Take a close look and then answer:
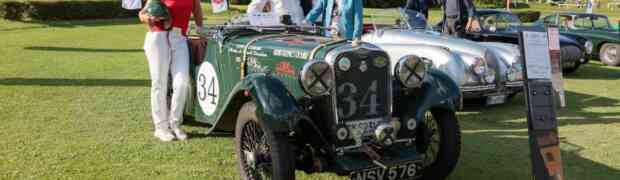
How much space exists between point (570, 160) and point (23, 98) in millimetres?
6529

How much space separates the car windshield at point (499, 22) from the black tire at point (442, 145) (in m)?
7.53

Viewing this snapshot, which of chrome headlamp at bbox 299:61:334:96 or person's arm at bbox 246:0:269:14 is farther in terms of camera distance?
person's arm at bbox 246:0:269:14

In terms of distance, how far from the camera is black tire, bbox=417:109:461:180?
14.8ft

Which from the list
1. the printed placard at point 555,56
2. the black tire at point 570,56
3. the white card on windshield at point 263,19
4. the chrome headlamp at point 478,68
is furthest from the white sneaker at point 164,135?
the black tire at point 570,56

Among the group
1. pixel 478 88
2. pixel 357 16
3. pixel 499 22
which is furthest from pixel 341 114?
pixel 499 22

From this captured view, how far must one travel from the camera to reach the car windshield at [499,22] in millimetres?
11789

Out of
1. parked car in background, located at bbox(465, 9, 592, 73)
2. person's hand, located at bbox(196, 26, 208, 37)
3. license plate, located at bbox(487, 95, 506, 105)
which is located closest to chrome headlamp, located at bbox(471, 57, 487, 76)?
license plate, located at bbox(487, 95, 506, 105)

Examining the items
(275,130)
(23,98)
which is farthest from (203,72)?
(23,98)

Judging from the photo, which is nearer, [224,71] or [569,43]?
[224,71]

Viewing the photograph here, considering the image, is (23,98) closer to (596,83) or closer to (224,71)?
(224,71)

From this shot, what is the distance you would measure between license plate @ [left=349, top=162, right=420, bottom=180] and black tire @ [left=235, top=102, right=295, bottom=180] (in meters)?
0.45

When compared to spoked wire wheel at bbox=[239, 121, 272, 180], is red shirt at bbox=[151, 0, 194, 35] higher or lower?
higher

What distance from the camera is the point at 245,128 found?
4320mm

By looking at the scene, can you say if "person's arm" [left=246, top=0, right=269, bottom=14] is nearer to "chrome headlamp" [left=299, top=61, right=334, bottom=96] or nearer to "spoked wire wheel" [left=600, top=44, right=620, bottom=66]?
"chrome headlamp" [left=299, top=61, right=334, bottom=96]
